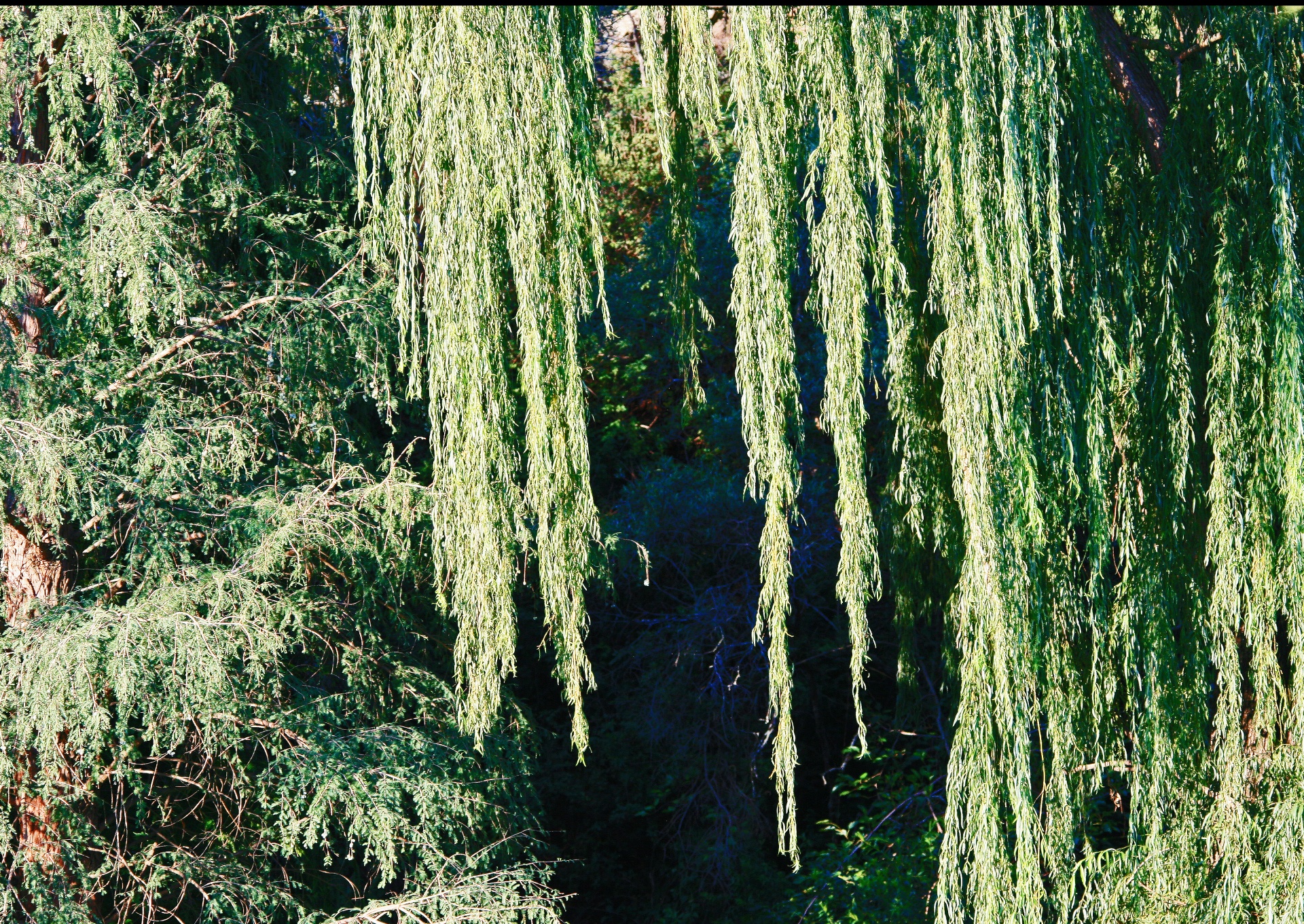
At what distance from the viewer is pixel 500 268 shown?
10.4 feet

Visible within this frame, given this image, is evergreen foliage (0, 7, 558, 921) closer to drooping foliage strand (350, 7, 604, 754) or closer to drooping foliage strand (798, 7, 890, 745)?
drooping foliage strand (350, 7, 604, 754)

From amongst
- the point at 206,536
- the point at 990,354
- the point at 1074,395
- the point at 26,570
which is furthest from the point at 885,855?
the point at 26,570

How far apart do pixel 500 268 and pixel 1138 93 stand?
5.98 ft

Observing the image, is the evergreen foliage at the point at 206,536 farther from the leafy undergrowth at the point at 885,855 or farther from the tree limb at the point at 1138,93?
the tree limb at the point at 1138,93

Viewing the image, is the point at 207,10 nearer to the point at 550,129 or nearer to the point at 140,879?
the point at 550,129

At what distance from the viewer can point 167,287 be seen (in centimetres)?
520

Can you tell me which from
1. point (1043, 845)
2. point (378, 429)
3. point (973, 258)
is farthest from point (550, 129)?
point (378, 429)

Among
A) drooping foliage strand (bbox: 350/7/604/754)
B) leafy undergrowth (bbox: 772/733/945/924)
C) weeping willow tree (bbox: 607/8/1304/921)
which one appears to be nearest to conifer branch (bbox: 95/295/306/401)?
drooping foliage strand (bbox: 350/7/604/754)

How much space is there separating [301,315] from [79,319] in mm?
977

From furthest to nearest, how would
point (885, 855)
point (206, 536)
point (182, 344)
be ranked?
point (885, 855)
point (182, 344)
point (206, 536)

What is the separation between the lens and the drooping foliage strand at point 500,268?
307cm

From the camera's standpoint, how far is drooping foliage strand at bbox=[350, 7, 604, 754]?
3.07 meters

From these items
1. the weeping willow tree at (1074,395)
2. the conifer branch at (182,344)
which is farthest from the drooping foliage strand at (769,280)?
the conifer branch at (182,344)

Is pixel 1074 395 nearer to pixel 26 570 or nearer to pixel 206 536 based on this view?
pixel 206 536
